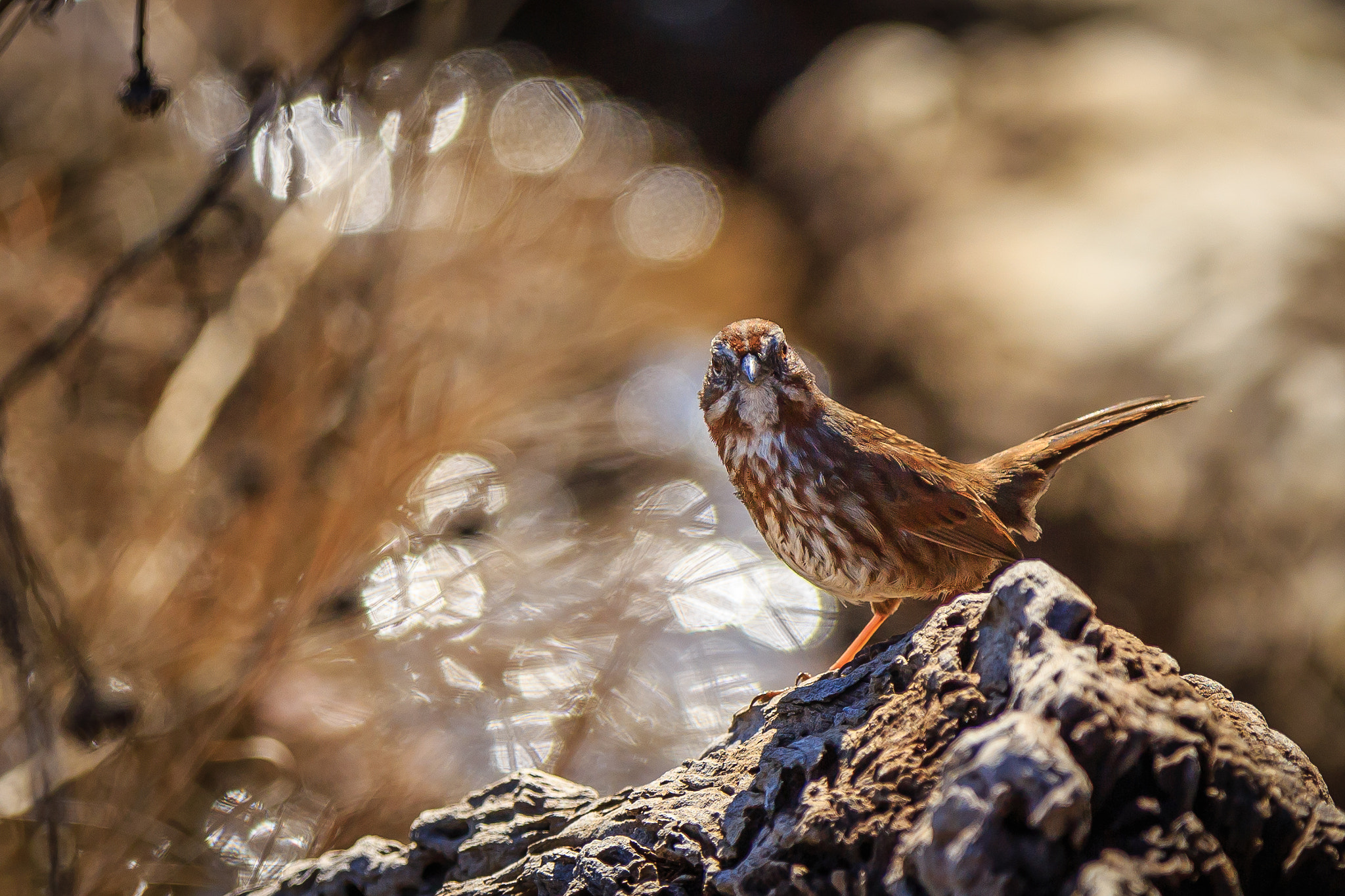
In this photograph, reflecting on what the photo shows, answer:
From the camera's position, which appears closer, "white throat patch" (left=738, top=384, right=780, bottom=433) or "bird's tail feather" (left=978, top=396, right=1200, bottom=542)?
"white throat patch" (left=738, top=384, right=780, bottom=433)

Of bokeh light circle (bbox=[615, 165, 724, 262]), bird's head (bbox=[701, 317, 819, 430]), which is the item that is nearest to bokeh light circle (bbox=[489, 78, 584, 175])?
bokeh light circle (bbox=[615, 165, 724, 262])

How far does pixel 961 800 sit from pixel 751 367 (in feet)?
4.45

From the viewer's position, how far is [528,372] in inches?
212

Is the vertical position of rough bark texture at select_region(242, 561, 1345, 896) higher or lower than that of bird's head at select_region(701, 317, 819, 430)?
lower

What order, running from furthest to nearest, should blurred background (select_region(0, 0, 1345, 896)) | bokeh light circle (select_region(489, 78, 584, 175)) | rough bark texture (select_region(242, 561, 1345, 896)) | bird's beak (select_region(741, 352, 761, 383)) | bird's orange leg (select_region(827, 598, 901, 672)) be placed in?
bokeh light circle (select_region(489, 78, 584, 175))
blurred background (select_region(0, 0, 1345, 896))
bird's orange leg (select_region(827, 598, 901, 672))
bird's beak (select_region(741, 352, 761, 383))
rough bark texture (select_region(242, 561, 1345, 896))

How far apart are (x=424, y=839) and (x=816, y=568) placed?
1.18 metres

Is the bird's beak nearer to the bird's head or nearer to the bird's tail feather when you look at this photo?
the bird's head

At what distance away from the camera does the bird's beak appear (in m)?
2.58

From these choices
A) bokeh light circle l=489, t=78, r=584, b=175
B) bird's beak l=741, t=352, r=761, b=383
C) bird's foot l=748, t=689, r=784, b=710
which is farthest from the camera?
bokeh light circle l=489, t=78, r=584, b=175

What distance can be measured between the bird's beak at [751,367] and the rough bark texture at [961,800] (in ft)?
2.46

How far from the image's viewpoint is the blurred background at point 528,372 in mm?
3660

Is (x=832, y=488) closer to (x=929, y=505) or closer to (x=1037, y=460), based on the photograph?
(x=929, y=505)

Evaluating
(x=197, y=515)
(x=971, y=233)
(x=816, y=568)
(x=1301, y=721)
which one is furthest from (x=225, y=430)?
(x=1301, y=721)

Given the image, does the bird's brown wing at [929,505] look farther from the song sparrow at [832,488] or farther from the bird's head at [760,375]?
the bird's head at [760,375]
